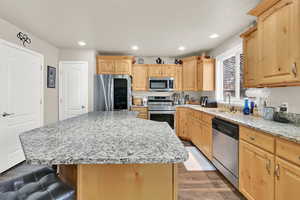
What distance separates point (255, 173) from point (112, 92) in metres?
3.40

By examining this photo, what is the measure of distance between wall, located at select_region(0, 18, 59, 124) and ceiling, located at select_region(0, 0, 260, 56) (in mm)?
157

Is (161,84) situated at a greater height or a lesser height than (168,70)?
lesser

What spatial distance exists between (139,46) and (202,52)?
1.90m

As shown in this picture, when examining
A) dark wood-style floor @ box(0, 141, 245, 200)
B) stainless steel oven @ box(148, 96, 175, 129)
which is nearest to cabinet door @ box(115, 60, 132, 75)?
stainless steel oven @ box(148, 96, 175, 129)

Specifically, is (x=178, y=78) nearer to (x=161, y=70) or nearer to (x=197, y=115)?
(x=161, y=70)

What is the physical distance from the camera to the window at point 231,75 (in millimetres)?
3326

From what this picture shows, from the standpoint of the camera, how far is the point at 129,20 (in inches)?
104

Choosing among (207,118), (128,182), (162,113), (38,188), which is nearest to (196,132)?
(207,118)

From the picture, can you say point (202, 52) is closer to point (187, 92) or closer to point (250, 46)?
point (187, 92)

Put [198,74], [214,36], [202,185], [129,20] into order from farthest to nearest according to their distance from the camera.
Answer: [198,74] → [214,36] → [129,20] → [202,185]

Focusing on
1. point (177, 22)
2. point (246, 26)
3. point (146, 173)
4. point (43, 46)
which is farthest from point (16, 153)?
point (246, 26)

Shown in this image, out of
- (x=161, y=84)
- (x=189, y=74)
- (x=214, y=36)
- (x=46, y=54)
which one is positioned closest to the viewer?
(x=214, y=36)

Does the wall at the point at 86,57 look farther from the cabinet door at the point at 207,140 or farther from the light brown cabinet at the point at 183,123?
the cabinet door at the point at 207,140

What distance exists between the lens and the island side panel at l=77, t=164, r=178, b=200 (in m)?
0.90
